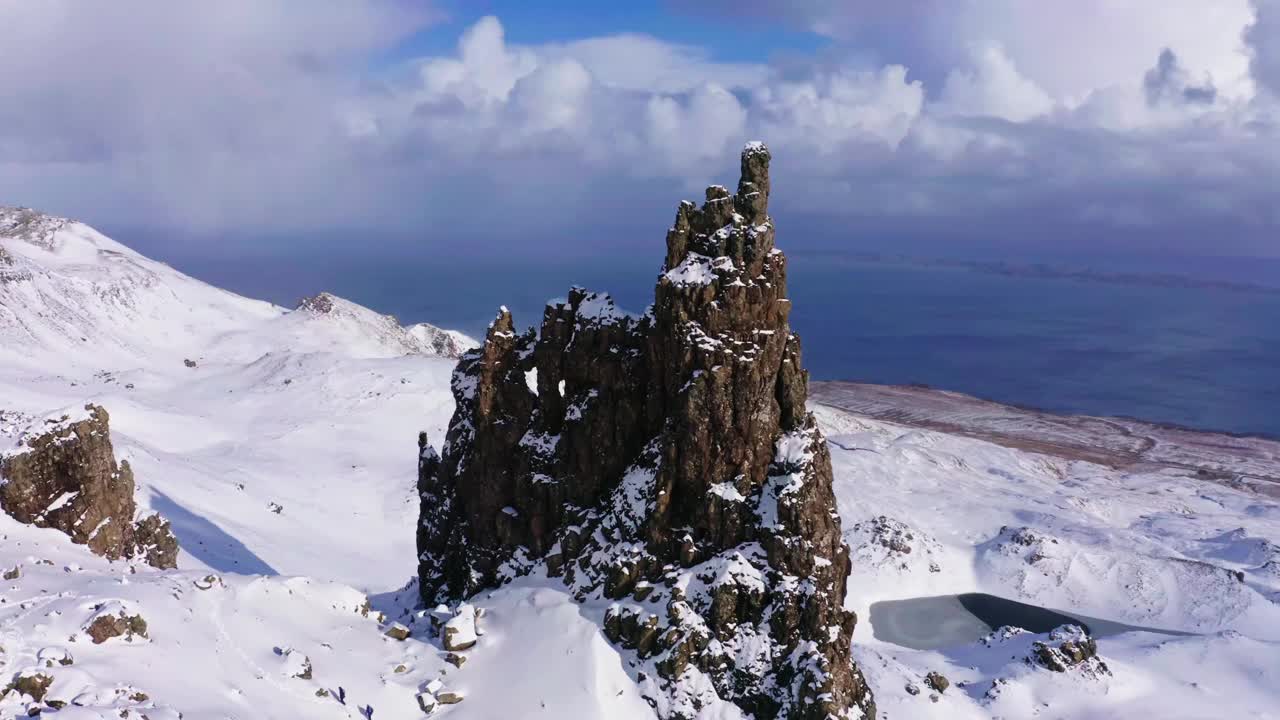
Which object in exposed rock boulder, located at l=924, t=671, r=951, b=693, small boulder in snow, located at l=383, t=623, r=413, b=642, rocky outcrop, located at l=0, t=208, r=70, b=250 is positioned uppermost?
rocky outcrop, located at l=0, t=208, r=70, b=250

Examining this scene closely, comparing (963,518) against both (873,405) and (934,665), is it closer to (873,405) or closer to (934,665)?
(934,665)

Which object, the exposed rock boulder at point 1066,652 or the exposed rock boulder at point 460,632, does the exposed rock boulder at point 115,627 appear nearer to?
the exposed rock boulder at point 460,632

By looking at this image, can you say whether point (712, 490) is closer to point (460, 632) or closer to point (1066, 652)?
point (460, 632)

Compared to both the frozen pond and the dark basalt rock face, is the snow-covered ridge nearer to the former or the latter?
the frozen pond

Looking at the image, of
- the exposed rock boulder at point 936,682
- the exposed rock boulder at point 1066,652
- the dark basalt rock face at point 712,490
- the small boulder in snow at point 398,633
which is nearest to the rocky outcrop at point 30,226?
the small boulder in snow at point 398,633

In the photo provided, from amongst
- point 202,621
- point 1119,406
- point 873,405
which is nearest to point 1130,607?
point 202,621

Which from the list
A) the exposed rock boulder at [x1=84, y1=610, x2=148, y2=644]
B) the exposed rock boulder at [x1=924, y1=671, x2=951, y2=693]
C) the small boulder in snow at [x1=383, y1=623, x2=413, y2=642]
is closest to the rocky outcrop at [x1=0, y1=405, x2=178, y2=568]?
the exposed rock boulder at [x1=84, y1=610, x2=148, y2=644]
